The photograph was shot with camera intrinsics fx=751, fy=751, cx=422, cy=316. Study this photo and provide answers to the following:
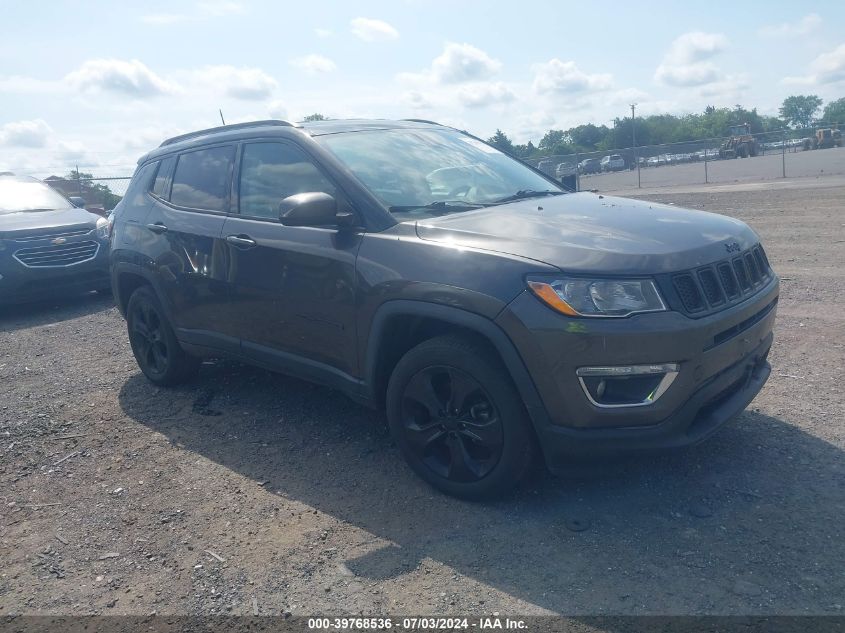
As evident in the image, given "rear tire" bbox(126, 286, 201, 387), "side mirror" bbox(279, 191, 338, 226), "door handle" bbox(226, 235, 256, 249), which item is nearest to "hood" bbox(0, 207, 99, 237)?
"rear tire" bbox(126, 286, 201, 387)

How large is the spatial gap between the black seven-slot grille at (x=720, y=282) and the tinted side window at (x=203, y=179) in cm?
294

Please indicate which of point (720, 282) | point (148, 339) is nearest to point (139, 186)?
point (148, 339)

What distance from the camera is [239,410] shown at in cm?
523

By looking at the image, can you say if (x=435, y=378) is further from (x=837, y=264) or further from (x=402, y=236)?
(x=837, y=264)

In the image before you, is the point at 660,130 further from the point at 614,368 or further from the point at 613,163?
the point at 614,368

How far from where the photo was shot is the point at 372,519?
142 inches

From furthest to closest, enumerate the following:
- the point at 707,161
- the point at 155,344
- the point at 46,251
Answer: the point at 707,161, the point at 46,251, the point at 155,344

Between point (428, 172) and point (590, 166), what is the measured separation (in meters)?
32.9

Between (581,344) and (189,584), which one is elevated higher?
(581,344)

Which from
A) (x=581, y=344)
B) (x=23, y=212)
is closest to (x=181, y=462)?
(x=581, y=344)

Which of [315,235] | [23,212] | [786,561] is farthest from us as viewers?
[23,212]

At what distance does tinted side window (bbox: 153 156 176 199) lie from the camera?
5543 millimetres

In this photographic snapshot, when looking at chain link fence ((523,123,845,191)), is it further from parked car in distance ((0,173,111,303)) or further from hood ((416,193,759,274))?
hood ((416,193,759,274))

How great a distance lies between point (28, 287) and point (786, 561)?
8.94 meters
